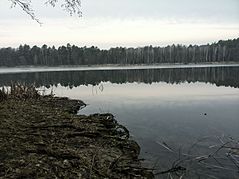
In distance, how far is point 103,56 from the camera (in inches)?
6073

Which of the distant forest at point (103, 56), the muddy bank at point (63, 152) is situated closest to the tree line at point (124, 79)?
Result: the muddy bank at point (63, 152)

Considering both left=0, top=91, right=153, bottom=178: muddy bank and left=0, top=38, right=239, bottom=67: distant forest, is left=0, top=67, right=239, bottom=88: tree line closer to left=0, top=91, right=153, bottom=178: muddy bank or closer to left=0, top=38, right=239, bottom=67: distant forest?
left=0, top=91, right=153, bottom=178: muddy bank

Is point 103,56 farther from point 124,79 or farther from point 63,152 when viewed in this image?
point 63,152

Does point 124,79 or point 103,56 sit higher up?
→ point 103,56

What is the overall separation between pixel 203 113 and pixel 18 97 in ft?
40.7

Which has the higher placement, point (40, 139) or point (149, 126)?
point (40, 139)

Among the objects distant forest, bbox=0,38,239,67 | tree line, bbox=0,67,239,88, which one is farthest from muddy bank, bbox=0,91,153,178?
distant forest, bbox=0,38,239,67

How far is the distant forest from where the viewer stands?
495 ft

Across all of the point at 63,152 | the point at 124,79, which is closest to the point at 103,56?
the point at 124,79

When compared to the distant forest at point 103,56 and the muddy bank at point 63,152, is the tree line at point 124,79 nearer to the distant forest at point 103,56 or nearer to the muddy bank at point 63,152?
the muddy bank at point 63,152

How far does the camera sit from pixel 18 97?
2156 centimetres

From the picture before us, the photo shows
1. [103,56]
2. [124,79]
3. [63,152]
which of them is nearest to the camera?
[63,152]

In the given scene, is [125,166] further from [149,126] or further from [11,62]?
[11,62]

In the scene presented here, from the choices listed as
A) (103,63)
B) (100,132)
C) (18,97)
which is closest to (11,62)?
(103,63)
